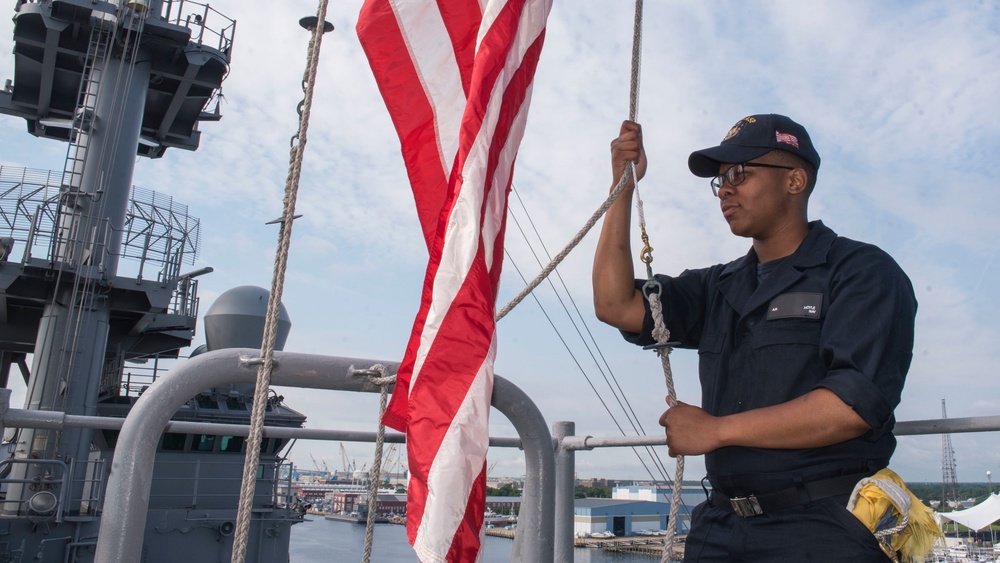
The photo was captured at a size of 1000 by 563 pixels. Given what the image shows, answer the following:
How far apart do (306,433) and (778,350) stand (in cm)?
199

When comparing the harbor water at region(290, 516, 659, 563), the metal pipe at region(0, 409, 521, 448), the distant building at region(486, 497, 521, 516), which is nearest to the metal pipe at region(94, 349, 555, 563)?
the metal pipe at region(0, 409, 521, 448)

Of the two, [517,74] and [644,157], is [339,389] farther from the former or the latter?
[644,157]

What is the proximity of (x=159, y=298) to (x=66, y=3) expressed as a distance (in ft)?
20.5

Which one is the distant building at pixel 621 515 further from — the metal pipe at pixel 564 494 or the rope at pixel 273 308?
the rope at pixel 273 308

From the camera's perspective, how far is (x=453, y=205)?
1854 mm

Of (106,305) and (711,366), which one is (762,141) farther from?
(106,305)

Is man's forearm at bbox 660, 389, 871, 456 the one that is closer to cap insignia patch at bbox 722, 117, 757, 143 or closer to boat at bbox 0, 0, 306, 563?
cap insignia patch at bbox 722, 117, 757, 143

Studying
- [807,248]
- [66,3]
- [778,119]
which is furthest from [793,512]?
[66,3]

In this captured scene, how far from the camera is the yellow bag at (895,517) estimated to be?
151cm

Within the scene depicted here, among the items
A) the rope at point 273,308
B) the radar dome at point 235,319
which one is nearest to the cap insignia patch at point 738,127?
the rope at point 273,308

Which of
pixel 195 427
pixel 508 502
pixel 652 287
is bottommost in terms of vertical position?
pixel 508 502

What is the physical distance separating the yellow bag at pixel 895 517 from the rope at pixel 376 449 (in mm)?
1086

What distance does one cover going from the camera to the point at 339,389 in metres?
1.66

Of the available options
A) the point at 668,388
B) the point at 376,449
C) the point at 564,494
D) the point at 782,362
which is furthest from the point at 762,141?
the point at 564,494
